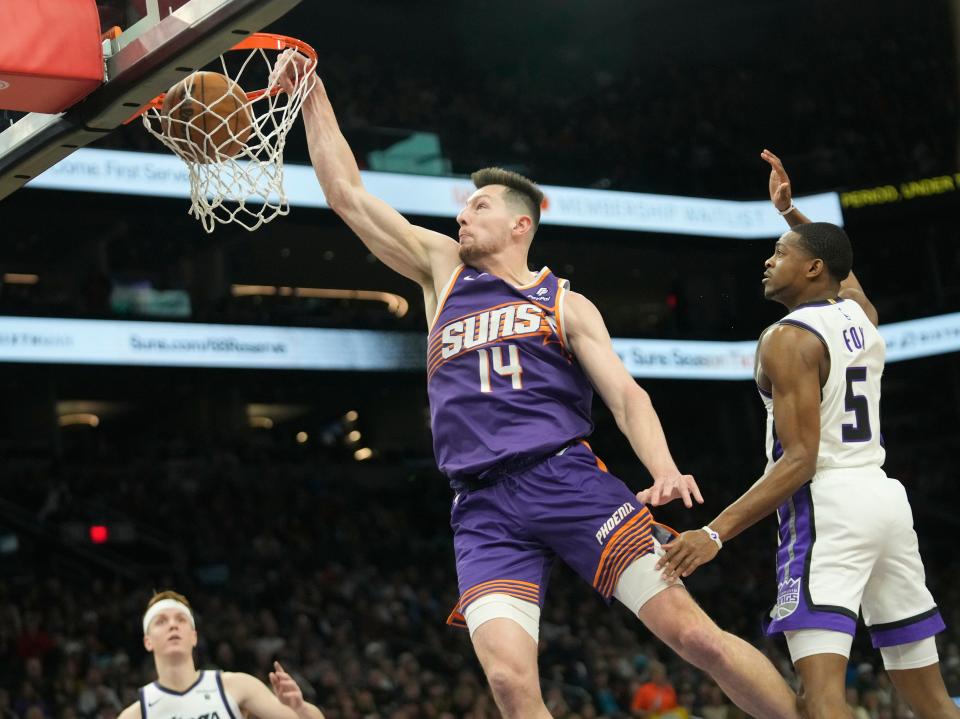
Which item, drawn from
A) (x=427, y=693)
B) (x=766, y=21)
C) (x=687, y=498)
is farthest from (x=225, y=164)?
(x=766, y=21)

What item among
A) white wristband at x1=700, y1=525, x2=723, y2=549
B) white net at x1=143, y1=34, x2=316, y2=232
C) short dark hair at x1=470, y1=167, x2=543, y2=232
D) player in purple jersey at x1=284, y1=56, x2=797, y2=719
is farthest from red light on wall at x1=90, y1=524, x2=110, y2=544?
white wristband at x1=700, y1=525, x2=723, y2=549

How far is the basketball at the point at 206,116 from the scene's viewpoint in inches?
226

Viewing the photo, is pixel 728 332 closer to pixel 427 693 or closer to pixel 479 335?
pixel 427 693

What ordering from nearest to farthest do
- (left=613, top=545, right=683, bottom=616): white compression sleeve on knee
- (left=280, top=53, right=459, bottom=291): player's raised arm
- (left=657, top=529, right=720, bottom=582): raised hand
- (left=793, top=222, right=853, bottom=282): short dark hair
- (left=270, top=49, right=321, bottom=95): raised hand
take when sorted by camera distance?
1. (left=657, top=529, right=720, bottom=582): raised hand
2. (left=613, top=545, right=683, bottom=616): white compression sleeve on knee
3. (left=793, top=222, right=853, bottom=282): short dark hair
4. (left=280, top=53, right=459, bottom=291): player's raised arm
5. (left=270, top=49, right=321, bottom=95): raised hand

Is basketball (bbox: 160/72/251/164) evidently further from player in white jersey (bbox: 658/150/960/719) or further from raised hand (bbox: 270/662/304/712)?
player in white jersey (bbox: 658/150/960/719)

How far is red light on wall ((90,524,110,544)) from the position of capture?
19.0m

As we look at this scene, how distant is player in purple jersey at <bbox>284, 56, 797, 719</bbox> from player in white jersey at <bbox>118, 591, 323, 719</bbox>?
2225 millimetres

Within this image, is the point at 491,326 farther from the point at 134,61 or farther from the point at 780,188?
the point at 134,61

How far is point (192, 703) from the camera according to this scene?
6.90m

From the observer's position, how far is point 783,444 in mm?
4797

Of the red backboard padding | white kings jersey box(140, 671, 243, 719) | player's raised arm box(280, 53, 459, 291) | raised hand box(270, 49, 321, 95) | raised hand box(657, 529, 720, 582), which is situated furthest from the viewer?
white kings jersey box(140, 671, 243, 719)

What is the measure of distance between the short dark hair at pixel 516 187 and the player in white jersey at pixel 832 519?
3.48 feet

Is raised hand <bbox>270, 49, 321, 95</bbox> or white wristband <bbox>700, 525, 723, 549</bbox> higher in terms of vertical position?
raised hand <bbox>270, 49, 321, 95</bbox>

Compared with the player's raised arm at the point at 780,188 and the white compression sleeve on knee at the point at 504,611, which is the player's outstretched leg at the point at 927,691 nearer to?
the white compression sleeve on knee at the point at 504,611
